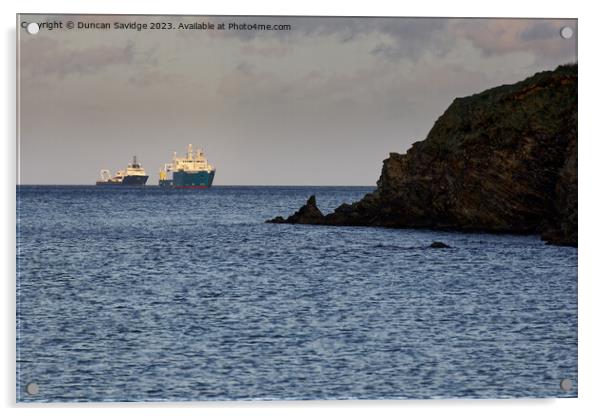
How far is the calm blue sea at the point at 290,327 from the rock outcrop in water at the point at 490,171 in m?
5.03

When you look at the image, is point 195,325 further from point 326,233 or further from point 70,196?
point 70,196

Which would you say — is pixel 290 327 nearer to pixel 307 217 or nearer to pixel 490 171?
pixel 490 171

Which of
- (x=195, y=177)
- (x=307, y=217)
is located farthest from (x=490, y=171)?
(x=307, y=217)

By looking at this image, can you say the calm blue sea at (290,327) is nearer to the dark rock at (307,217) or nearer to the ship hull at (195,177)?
the ship hull at (195,177)

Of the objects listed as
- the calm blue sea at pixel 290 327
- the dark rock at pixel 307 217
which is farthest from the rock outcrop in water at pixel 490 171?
the calm blue sea at pixel 290 327

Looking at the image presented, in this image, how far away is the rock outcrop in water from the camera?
35.6 meters

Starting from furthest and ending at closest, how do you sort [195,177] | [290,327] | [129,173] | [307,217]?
[307,217] → [195,177] → [129,173] → [290,327]

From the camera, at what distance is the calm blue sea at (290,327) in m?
16.1

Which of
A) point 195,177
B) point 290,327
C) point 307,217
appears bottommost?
point 290,327

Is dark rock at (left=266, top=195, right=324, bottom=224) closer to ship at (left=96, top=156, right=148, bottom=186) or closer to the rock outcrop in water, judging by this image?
the rock outcrop in water

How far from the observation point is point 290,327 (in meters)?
20.1

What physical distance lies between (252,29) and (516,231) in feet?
81.8

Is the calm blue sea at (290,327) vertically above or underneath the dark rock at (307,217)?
underneath

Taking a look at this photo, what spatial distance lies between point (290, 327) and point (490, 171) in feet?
80.7
